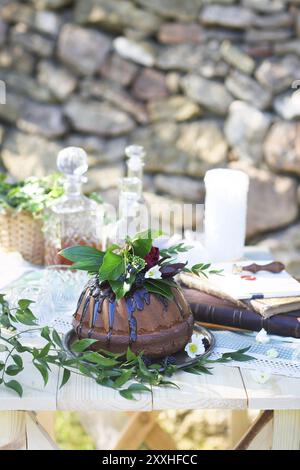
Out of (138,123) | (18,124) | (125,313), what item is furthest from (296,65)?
(125,313)

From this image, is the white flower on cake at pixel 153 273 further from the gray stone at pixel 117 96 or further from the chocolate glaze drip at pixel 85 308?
the gray stone at pixel 117 96

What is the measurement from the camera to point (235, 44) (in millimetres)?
2855

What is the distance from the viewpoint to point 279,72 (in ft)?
9.23

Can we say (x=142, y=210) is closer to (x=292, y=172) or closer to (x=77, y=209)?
(x=77, y=209)

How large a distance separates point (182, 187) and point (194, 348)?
5.84 ft

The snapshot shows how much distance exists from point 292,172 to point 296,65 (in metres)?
0.41

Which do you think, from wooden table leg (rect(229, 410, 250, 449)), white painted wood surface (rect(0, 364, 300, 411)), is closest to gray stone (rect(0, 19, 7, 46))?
wooden table leg (rect(229, 410, 250, 449))

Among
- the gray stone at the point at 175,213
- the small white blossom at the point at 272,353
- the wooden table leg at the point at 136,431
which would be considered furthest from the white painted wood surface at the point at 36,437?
the gray stone at the point at 175,213

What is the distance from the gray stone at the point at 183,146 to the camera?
9.62 feet

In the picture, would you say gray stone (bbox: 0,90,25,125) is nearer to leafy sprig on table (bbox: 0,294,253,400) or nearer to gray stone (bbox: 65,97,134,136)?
gray stone (bbox: 65,97,134,136)

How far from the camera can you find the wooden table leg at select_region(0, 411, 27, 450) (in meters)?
1.17

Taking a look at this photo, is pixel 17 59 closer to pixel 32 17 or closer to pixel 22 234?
pixel 32 17

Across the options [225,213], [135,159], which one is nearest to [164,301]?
[225,213]

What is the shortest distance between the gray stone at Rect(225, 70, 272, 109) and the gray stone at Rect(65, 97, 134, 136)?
0.44 meters
